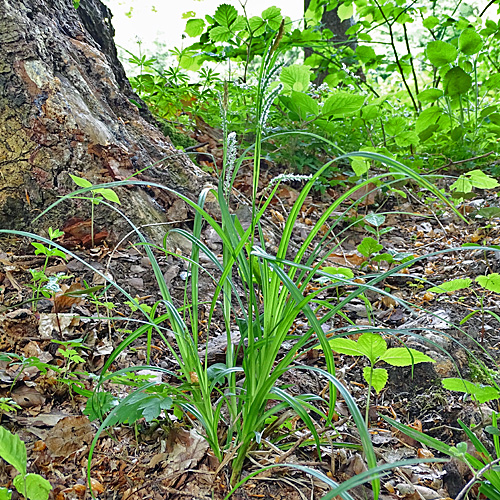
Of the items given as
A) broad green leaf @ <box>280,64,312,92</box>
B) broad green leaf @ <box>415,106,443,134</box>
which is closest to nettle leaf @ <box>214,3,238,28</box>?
broad green leaf @ <box>280,64,312,92</box>

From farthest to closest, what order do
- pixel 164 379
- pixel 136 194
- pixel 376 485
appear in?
pixel 136 194
pixel 164 379
pixel 376 485

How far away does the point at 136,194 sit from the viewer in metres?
2.01

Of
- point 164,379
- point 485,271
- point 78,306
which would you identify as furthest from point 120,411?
point 485,271

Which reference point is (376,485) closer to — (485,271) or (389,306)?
(389,306)

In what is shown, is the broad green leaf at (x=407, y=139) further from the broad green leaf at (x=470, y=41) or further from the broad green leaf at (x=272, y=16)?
the broad green leaf at (x=272, y=16)

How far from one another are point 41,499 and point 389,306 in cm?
146

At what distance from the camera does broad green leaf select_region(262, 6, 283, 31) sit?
2801 mm

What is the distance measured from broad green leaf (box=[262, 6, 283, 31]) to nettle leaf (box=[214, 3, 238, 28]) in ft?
0.63

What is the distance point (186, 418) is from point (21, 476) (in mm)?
427

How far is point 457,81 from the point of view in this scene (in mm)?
2635

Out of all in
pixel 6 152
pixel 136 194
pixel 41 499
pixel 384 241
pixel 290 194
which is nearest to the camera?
pixel 41 499

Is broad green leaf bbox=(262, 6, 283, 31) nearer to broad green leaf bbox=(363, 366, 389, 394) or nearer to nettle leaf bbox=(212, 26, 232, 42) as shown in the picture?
nettle leaf bbox=(212, 26, 232, 42)

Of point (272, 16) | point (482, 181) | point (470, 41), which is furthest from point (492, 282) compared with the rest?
point (272, 16)

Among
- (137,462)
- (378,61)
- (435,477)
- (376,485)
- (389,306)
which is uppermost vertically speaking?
(378,61)
